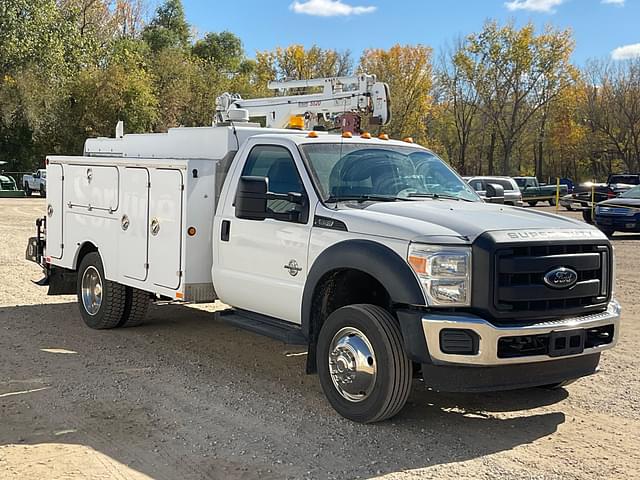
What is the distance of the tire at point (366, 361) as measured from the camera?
5.20 metres

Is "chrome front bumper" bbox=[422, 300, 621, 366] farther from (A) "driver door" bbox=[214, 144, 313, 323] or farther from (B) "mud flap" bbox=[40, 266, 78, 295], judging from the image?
(B) "mud flap" bbox=[40, 266, 78, 295]

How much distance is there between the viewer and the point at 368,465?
4695 mm

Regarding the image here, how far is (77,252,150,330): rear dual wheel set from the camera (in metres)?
8.27

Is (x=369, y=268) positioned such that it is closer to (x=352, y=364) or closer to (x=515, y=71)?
(x=352, y=364)

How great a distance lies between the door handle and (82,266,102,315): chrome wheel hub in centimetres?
229

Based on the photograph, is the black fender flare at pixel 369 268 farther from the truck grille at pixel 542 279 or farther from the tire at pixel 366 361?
the truck grille at pixel 542 279

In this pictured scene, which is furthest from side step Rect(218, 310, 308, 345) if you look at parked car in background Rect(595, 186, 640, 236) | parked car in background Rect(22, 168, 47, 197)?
parked car in background Rect(22, 168, 47, 197)

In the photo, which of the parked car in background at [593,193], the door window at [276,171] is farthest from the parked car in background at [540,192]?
the door window at [276,171]

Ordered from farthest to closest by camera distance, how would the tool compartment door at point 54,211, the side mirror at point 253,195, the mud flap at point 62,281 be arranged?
the mud flap at point 62,281 < the tool compartment door at point 54,211 < the side mirror at point 253,195

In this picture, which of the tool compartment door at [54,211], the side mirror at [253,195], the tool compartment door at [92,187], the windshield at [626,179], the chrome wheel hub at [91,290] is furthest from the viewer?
the windshield at [626,179]

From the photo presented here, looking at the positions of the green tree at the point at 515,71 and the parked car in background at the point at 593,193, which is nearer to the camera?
the parked car in background at the point at 593,193

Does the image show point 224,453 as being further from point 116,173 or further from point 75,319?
point 75,319

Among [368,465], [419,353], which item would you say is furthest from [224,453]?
[419,353]

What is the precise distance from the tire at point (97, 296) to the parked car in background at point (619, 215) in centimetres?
1616
